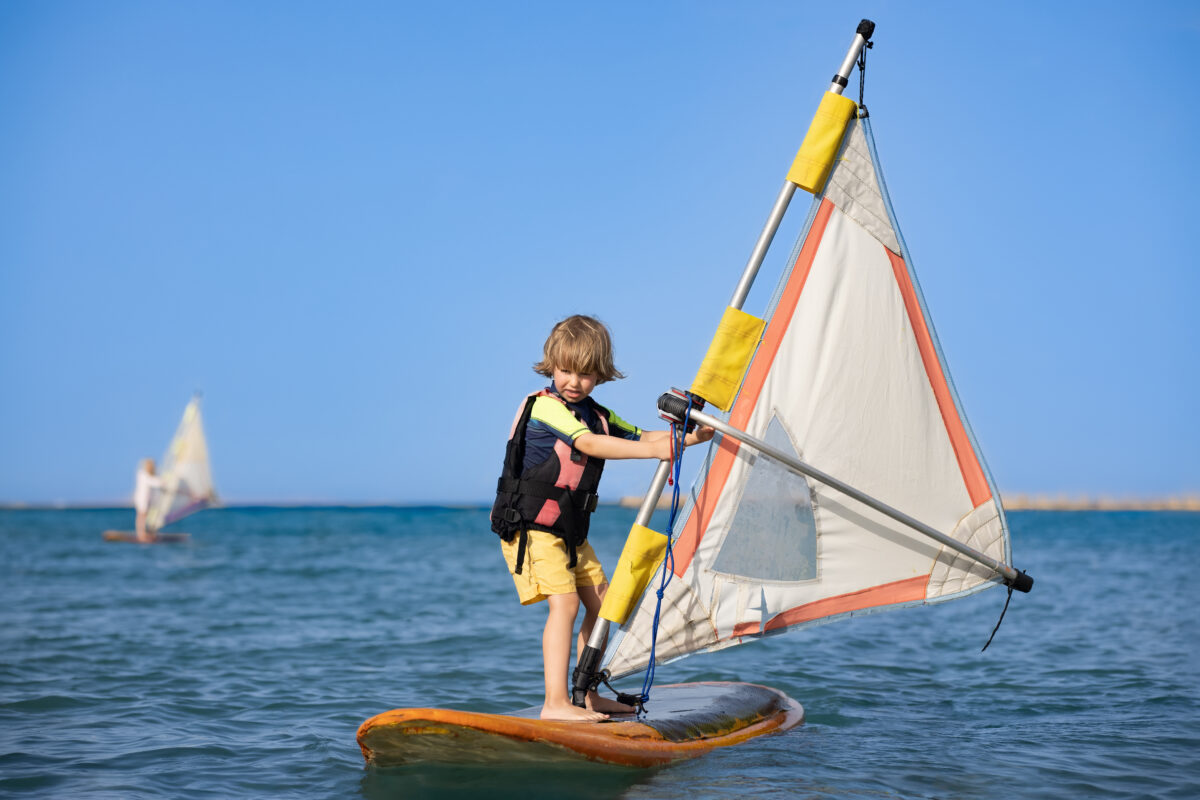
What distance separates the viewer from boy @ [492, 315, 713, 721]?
498 centimetres

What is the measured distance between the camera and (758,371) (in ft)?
17.0

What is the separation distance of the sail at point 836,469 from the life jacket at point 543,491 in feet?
1.84

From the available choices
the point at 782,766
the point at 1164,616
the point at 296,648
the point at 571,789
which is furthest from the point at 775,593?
the point at 1164,616

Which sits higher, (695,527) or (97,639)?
(695,527)

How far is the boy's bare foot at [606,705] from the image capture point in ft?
17.3

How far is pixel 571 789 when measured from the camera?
4711 mm

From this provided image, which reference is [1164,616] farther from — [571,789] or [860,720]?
[571,789]

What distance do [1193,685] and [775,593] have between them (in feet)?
16.9

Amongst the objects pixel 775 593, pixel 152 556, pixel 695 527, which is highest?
pixel 695 527

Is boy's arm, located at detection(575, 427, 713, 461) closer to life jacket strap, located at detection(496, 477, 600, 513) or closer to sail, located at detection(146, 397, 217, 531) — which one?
life jacket strap, located at detection(496, 477, 600, 513)

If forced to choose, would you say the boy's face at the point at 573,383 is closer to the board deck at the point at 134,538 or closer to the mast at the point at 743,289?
the mast at the point at 743,289

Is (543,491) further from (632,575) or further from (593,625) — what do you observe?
(593,625)

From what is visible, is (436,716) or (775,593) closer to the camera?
(436,716)

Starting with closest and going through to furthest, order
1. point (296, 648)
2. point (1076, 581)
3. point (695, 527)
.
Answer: point (695, 527)
point (296, 648)
point (1076, 581)
